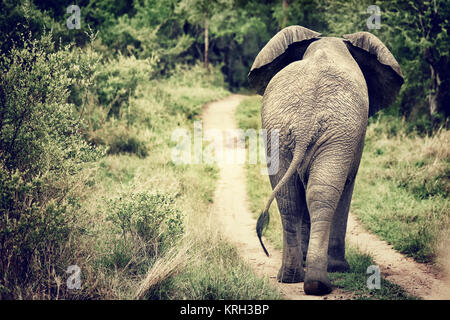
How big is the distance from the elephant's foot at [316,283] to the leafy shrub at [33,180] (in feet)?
7.51

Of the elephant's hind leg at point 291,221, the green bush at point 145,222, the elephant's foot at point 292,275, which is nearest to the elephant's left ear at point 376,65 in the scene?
the elephant's hind leg at point 291,221

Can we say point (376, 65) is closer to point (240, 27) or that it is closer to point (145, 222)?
point (145, 222)

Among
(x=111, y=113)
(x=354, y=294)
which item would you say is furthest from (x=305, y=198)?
(x=111, y=113)

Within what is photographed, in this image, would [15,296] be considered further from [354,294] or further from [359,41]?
[359,41]

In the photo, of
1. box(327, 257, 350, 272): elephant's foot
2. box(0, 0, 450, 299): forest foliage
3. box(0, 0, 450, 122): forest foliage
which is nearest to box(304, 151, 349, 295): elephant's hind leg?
box(0, 0, 450, 299): forest foliage

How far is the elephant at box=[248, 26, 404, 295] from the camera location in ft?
14.2

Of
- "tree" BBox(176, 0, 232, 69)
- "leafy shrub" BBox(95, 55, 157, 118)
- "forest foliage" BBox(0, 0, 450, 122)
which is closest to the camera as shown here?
"forest foliage" BBox(0, 0, 450, 122)

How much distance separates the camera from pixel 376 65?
5199mm

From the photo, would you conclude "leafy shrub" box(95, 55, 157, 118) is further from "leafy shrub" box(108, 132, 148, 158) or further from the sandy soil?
the sandy soil

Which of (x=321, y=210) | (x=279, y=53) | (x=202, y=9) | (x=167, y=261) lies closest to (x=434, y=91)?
(x=279, y=53)

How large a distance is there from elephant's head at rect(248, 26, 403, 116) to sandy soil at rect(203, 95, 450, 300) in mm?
1989

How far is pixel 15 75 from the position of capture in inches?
200

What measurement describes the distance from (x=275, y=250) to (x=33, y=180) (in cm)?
345

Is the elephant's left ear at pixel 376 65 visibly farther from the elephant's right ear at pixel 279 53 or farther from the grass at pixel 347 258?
the grass at pixel 347 258
